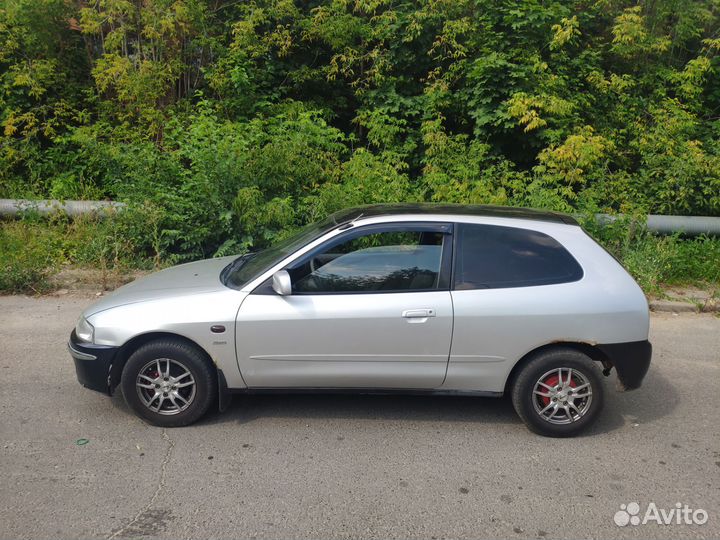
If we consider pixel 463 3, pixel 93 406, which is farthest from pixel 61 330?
pixel 463 3

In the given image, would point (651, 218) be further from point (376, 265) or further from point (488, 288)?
point (376, 265)

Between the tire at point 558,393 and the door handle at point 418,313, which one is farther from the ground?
the door handle at point 418,313

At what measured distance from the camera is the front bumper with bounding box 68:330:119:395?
4.43m

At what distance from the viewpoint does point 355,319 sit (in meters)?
4.35

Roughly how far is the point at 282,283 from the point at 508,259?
158 centimetres

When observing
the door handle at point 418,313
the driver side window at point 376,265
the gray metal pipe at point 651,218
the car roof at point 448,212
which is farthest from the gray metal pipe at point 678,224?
the door handle at point 418,313

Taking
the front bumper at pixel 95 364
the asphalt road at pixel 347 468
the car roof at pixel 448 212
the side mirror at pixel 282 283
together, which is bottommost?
the asphalt road at pixel 347 468

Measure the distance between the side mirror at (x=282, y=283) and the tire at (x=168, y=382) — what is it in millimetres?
704

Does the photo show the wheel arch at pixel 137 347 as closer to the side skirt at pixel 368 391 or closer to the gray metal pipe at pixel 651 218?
the side skirt at pixel 368 391

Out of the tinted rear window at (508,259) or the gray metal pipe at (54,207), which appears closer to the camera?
the tinted rear window at (508,259)

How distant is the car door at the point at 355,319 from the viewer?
4.36 meters

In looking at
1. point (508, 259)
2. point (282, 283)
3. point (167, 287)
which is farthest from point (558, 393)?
point (167, 287)

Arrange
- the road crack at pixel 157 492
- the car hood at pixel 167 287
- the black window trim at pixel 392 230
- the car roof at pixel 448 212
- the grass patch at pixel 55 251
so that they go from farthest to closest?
1. the grass patch at pixel 55 251
2. the car roof at pixel 448 212
3. the car hood at pixel 167 287
4. the black window trim at pixel 392 230
5. the road crack at pixel 157 492

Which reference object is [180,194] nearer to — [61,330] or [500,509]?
[61,330]
